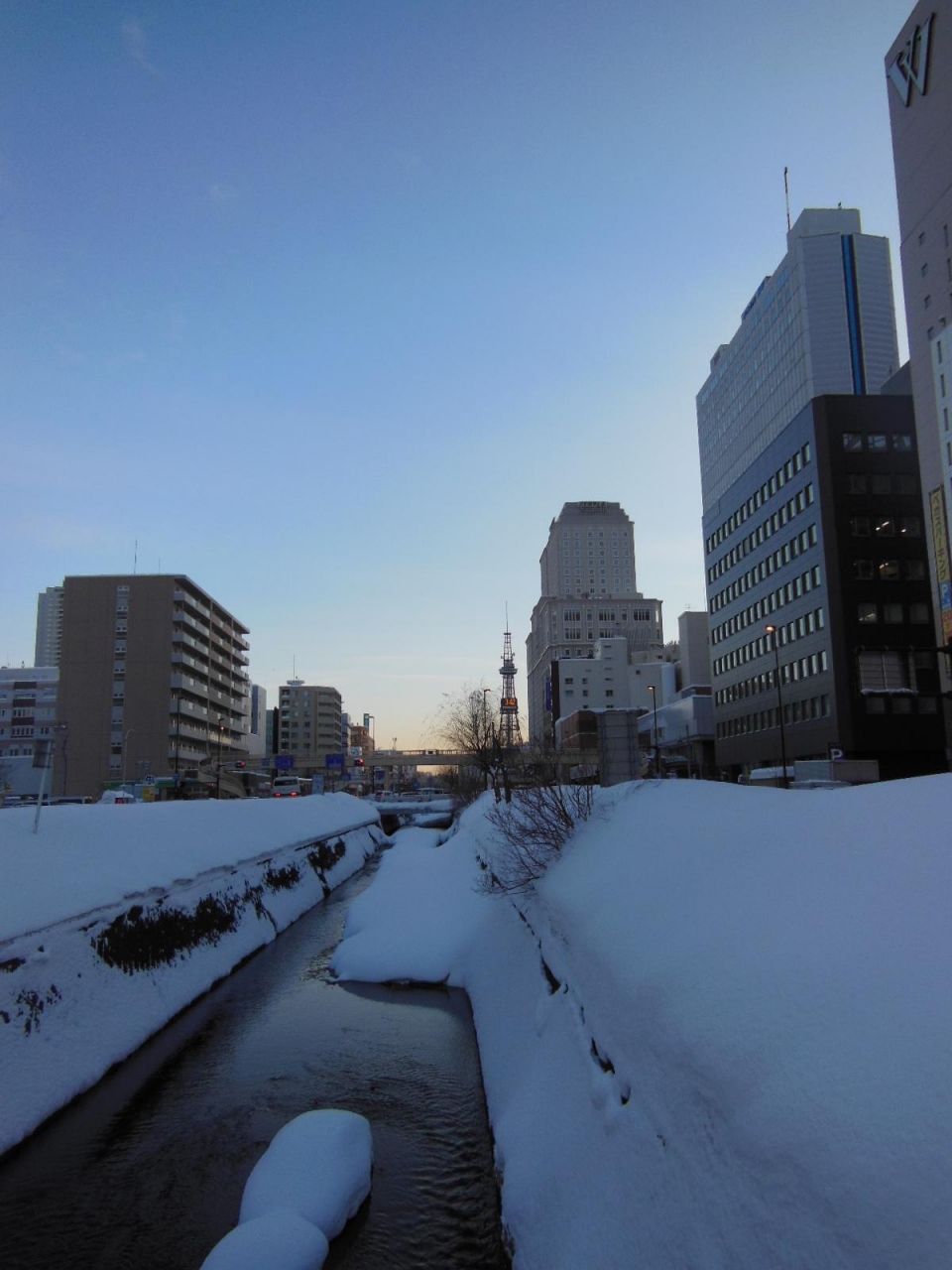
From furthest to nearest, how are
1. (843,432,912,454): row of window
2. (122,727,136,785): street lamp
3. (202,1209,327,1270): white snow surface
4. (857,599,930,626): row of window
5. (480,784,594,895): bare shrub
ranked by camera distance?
(122,727,136,785): street lamp, (843,432,912,454): row of window, (857,599,930,626): row of window, (480,784,594,895): bare shrub, (202,1209,327,1270): white snow surface

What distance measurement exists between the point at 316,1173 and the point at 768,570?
7978cm

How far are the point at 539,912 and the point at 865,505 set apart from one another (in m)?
65.3

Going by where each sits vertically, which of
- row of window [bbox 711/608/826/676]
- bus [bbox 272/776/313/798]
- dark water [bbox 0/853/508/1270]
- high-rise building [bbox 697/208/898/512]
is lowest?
dark water [bbox 0/853/508/1270]

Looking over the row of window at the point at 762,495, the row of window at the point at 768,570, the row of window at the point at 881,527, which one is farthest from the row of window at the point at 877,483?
the row of window at the point at 768,570

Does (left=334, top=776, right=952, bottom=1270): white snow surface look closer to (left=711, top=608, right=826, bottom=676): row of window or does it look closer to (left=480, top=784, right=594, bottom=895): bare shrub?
(left=480, top=784, right=594, bottom=895): bare shrub

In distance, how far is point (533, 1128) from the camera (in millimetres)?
9734

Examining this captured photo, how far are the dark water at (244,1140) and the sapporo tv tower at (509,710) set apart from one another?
44.5 meters

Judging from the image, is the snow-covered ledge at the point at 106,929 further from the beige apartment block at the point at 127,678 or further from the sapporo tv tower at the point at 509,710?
the beige apartment block at the point at 127,678

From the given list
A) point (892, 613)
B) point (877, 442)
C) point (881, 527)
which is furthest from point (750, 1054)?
point (877, 442)

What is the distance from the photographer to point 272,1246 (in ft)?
26.4

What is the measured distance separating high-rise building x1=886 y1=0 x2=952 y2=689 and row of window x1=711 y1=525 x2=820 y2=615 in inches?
412

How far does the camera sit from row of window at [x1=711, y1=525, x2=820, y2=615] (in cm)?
7331

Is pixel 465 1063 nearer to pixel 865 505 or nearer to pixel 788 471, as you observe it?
pixel 865 505

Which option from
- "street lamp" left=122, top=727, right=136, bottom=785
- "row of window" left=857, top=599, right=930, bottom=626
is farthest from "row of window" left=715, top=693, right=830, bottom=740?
"street lamp" left=122, top=727, right=136, bottom=785
